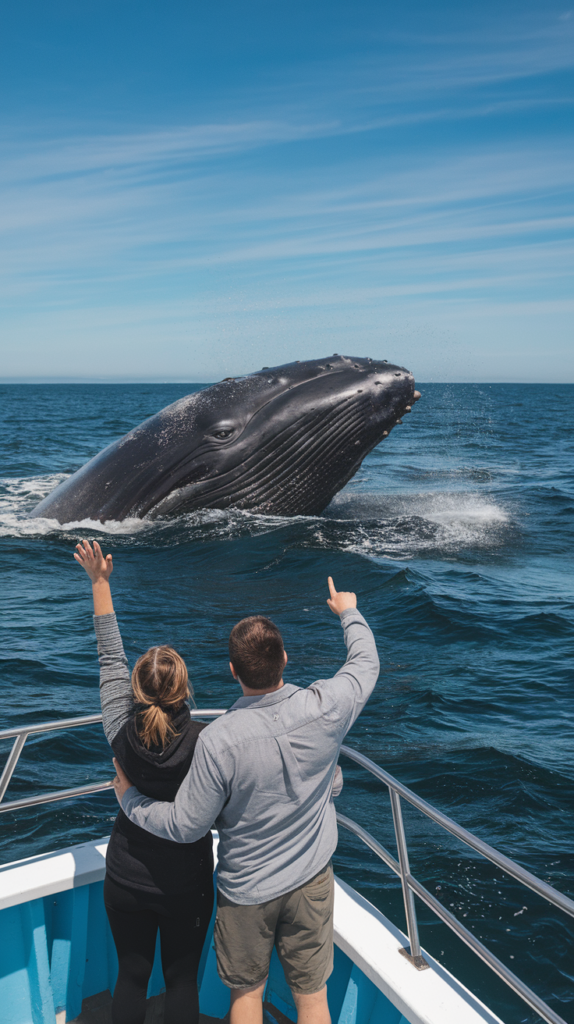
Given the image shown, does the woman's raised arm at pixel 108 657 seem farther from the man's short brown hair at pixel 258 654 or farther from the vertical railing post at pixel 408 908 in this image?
the vertical railing post at pixel 408 908

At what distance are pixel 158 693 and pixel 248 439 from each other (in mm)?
9073

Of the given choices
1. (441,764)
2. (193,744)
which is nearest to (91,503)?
(441,764)

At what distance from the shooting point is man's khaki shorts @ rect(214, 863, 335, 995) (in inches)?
131

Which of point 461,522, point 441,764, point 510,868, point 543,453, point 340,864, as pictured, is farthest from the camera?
point 543,453

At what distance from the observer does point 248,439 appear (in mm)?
12094

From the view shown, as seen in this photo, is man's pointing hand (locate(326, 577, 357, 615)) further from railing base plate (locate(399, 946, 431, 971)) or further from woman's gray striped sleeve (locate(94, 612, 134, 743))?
railing base plate (locate(399, 946, 431, 971))

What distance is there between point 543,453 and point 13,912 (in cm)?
3187

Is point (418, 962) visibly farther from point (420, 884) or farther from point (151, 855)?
point (151, 855)

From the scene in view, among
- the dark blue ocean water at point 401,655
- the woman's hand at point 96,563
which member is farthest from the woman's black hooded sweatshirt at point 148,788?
the dark blue ocean water at point 401,655

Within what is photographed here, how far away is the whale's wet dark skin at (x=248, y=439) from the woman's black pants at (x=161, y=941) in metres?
8.94

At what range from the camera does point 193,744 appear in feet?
10.6

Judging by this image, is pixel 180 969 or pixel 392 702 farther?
pixel 392 702

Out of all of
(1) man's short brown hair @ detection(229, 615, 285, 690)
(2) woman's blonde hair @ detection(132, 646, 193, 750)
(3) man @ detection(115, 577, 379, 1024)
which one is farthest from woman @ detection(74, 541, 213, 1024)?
(1) man's short brown hair @ detection(229, 615, 285, 690)

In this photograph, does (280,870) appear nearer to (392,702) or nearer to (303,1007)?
(303,1007)
